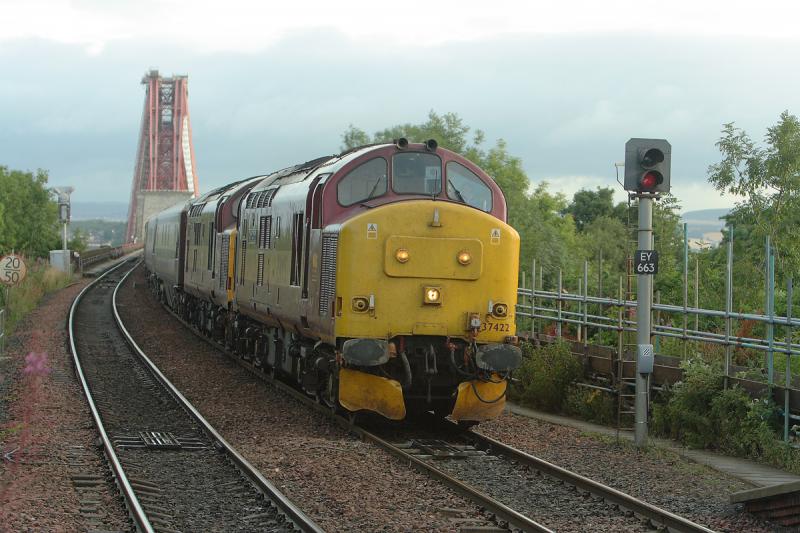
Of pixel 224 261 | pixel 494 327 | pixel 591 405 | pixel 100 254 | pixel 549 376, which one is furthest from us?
pixel 100 254

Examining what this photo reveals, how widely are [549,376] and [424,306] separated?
14.4ft

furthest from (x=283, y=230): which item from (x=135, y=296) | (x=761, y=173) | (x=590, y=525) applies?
(x=135, y=296)

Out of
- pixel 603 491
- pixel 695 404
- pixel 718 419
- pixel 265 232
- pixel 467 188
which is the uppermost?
pixel 467 188

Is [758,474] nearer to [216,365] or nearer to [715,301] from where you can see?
[715,301]

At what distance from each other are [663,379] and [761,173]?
25383mm

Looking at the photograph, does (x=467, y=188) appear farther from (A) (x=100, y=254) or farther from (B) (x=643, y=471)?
(A) (x=100, y=254)

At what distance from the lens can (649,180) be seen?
44.2ft

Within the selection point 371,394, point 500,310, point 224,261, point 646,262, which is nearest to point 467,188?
point 500,310

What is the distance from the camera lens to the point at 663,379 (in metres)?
14.9

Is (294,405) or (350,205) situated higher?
(350,205)

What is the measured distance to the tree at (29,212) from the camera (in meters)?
94.4

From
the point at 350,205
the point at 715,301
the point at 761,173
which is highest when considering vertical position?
the point at 761,173

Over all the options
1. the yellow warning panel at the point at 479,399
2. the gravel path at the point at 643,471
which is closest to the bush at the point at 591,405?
the gravel path at the point at 643,471

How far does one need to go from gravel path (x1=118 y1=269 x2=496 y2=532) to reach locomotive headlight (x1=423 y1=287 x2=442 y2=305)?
1.94m
